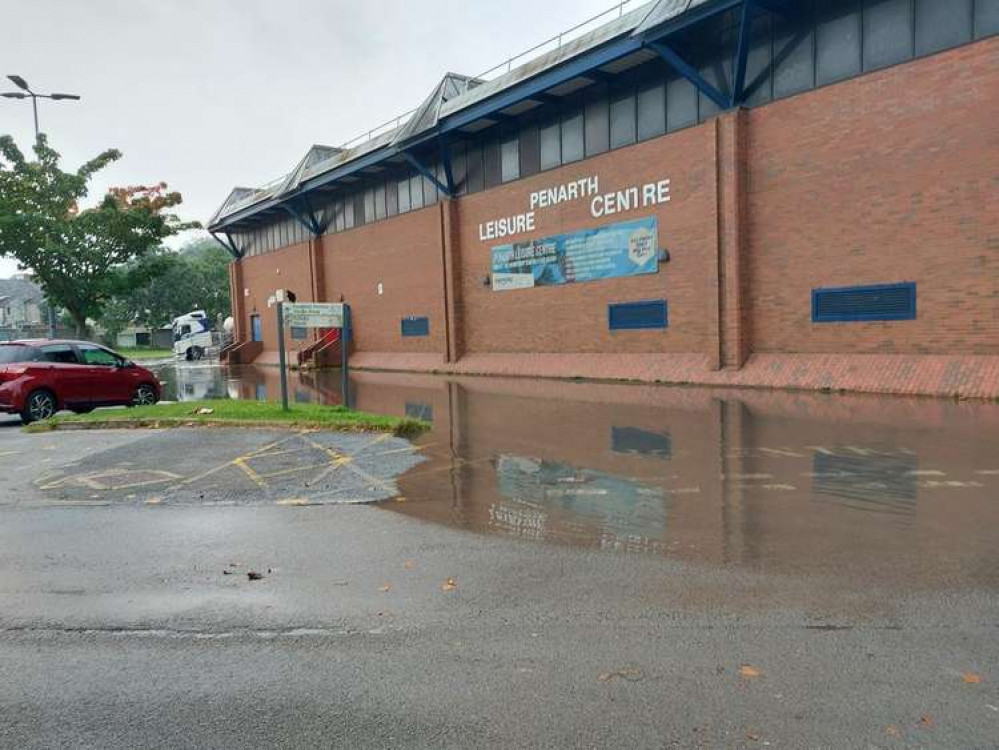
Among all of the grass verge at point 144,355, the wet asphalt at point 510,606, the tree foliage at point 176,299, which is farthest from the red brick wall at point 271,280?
the wet asphalt at point 510,606

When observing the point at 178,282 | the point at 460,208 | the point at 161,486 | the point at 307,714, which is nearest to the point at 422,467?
the point at 161,486

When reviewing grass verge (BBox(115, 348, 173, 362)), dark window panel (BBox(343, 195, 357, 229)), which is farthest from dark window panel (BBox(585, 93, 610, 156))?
grass verge (BBox(115, 348, 173, 362))

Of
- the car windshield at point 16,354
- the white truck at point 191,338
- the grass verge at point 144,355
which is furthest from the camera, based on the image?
the grass verge at point 144,355

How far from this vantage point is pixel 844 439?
9.70 m

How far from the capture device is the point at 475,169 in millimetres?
26656

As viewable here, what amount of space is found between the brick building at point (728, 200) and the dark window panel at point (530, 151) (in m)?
0.10

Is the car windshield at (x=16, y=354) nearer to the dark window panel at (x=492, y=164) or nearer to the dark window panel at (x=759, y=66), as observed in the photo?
the dark window panel at (x=492, y=164)

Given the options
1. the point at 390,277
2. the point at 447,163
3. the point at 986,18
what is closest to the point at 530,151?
the point at 447,163

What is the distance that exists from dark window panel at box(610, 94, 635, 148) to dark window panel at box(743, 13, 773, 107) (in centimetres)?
371

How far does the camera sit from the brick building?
14.3 m

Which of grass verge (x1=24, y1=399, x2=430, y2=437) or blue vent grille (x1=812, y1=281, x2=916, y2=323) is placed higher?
blue vent grille (x1=812, y1=281, x2=916, y2=323)

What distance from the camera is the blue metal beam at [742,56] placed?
53.6 ft

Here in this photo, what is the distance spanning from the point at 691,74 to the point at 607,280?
6185 millimetres

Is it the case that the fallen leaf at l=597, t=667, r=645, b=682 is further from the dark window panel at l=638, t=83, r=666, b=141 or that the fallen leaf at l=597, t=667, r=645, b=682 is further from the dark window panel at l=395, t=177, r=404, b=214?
the dark window panel at l=395, t=177, r=404, b=214
